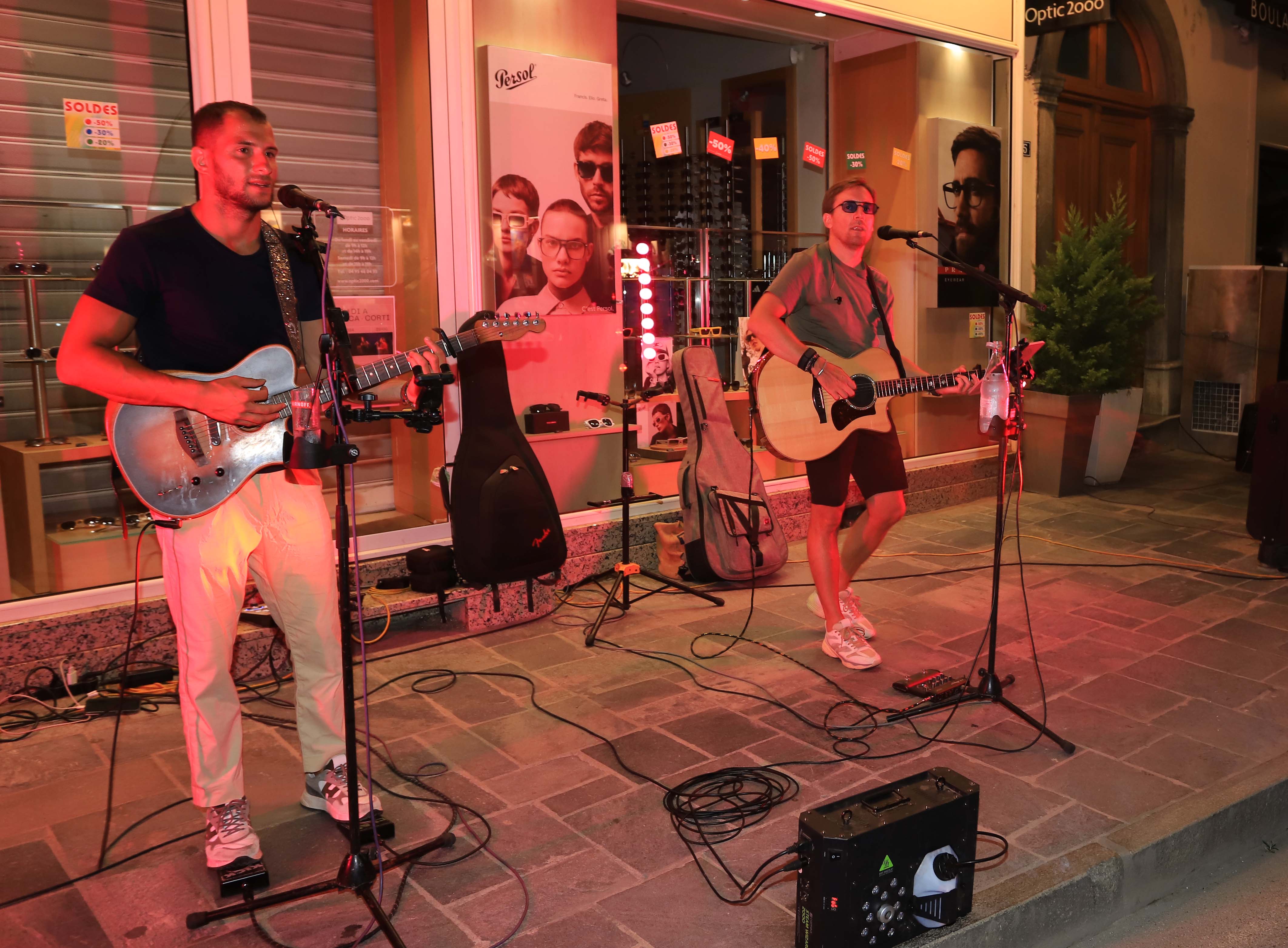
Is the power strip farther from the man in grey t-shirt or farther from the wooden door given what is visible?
the wooden door

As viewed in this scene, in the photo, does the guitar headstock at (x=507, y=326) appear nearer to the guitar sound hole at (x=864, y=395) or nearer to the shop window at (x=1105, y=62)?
the guitar sound hole at (x=864, y=395)

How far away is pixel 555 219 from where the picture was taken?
599 centimetres

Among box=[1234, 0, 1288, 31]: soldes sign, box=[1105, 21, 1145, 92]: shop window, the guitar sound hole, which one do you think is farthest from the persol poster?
box=[1234, 0, 1288, 31]: soldes sign

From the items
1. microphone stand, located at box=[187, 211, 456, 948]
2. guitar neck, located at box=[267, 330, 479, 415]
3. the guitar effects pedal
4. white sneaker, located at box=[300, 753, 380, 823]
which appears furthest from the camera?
white sneaker, located at box=[300, 753, 380, 823]

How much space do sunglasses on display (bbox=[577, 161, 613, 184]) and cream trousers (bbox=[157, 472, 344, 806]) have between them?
3.47m

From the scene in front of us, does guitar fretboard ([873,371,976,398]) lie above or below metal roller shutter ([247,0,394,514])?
below

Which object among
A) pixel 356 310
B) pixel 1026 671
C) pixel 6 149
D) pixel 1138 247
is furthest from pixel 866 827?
pixel 1138 247

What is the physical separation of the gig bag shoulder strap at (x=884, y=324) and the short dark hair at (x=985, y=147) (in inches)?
153

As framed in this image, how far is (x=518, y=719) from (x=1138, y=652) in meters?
2.70

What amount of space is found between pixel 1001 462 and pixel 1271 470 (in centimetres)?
297

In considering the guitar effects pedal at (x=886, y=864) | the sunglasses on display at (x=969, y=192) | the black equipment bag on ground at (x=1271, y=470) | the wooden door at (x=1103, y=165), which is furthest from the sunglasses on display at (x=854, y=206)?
the wooden door at (x=1103, y=165)

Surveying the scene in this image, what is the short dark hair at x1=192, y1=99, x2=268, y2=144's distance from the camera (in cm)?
284

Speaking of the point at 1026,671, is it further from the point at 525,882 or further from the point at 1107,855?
the point at 525,882

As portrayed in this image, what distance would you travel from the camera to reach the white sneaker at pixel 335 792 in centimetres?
319
